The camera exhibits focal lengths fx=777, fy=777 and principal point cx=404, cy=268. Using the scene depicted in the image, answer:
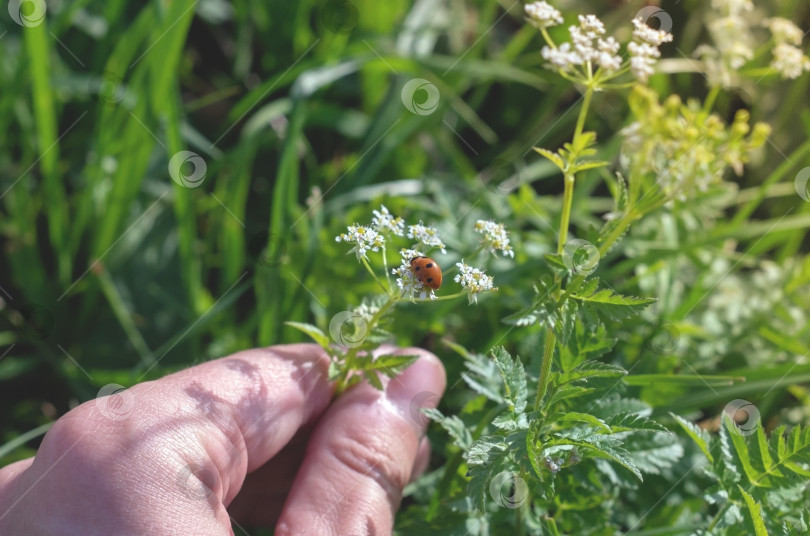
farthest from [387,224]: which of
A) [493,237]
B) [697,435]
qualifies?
[697,435]

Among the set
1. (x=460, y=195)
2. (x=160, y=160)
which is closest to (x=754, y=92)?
(x=460, y=195)

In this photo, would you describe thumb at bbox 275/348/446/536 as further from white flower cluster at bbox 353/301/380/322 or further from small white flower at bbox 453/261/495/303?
small white flower at bbox 453/261/495/303

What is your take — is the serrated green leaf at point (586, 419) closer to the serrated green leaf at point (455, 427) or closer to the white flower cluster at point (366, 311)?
the serrated green leaf at point (455, 427)

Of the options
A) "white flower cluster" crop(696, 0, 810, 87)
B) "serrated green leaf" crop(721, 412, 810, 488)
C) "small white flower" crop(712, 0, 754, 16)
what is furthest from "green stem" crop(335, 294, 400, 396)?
"small white flower" crop(712, 0, 754, 16)

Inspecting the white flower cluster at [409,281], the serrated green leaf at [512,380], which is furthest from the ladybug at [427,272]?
the serrated green leaf at [512,380]

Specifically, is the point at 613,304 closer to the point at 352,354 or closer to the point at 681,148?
the point at 352,354

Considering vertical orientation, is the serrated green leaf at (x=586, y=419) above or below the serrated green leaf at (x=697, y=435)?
above

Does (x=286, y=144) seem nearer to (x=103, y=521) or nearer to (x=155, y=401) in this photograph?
(x=155, y=401)
